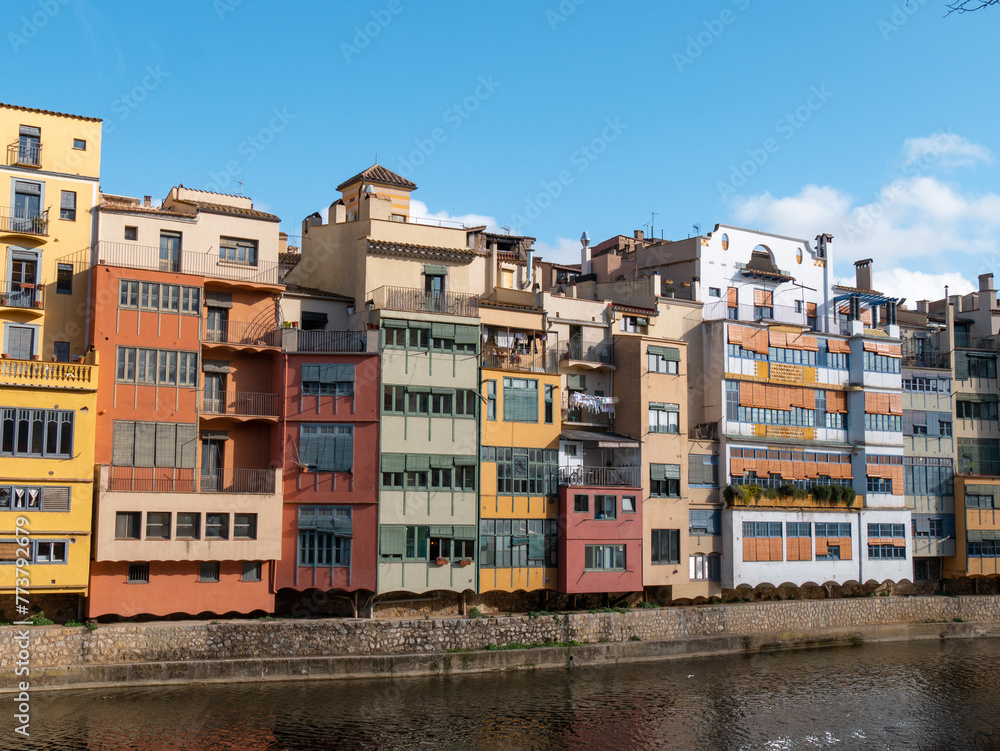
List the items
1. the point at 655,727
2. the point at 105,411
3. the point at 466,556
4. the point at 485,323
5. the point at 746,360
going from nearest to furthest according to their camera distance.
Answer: the point at 655,727 < the point at 105,411 < the point at 466,556 < the point at 485,323 < the point at 746,360

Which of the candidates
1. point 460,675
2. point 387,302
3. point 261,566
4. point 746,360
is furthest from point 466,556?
point 746,360

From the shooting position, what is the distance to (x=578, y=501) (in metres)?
50.6

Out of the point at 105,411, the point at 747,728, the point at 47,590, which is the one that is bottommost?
the point at 747,728

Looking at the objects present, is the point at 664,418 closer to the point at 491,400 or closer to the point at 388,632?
the point at 491,400

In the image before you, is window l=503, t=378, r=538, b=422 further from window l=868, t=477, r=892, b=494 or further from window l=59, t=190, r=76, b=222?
window l=868, t=477, r=892, b=494

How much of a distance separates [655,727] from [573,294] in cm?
2537

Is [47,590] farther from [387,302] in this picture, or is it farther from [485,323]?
[485,323]

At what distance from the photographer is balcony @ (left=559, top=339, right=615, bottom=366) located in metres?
53.8

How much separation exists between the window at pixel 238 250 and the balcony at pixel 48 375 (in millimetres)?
8159

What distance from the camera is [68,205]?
44.8m

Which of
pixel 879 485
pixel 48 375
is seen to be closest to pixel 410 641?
pixel 48 375

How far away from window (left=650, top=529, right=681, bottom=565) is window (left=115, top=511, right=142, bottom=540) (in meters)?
23.9

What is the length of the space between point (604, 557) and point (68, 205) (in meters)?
28.0

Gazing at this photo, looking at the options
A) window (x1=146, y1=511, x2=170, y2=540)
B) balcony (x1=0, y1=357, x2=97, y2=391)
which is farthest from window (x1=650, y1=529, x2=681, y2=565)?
balcony (x1=0, y1=357, x2=97, y2=391)
